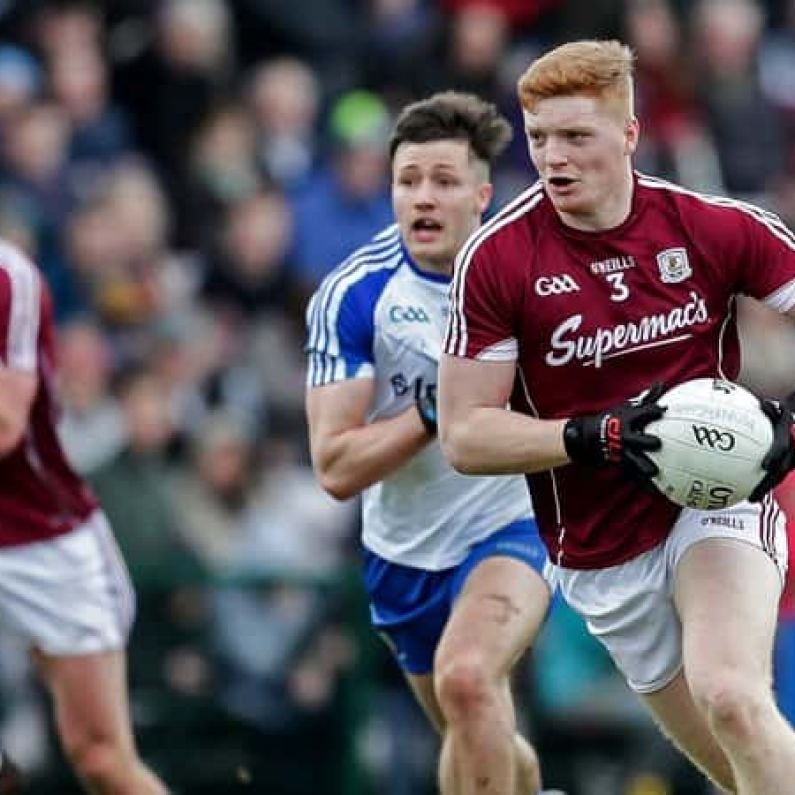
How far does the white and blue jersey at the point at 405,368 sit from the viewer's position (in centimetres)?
891

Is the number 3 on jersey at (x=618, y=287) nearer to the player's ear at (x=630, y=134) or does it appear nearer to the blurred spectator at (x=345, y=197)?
the player's ear at (x=630, y=134)

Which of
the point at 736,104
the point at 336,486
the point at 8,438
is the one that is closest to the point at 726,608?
the point at 336,486

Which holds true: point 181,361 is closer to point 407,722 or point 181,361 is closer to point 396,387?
point 407,722

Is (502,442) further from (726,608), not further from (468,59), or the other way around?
(468,59)

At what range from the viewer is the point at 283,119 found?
14062mm

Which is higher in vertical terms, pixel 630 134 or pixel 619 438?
pixel 630 134

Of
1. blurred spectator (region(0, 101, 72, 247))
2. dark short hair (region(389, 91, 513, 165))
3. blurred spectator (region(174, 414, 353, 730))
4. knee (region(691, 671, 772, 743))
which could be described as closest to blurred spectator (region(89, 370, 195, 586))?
blurred spectator (region(174, 414, 353, 730))

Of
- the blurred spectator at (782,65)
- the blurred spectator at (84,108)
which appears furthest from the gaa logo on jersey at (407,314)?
the blurred spectator at (782,65)

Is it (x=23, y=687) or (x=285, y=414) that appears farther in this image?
(x=285, y=414)

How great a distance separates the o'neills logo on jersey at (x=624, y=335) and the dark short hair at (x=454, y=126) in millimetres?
1366

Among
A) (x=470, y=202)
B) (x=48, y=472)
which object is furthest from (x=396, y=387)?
(x=48, y=472)

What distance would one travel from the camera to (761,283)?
7812 millimetres

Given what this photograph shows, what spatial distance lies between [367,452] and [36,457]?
1204 mm

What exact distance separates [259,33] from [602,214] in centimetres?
695
